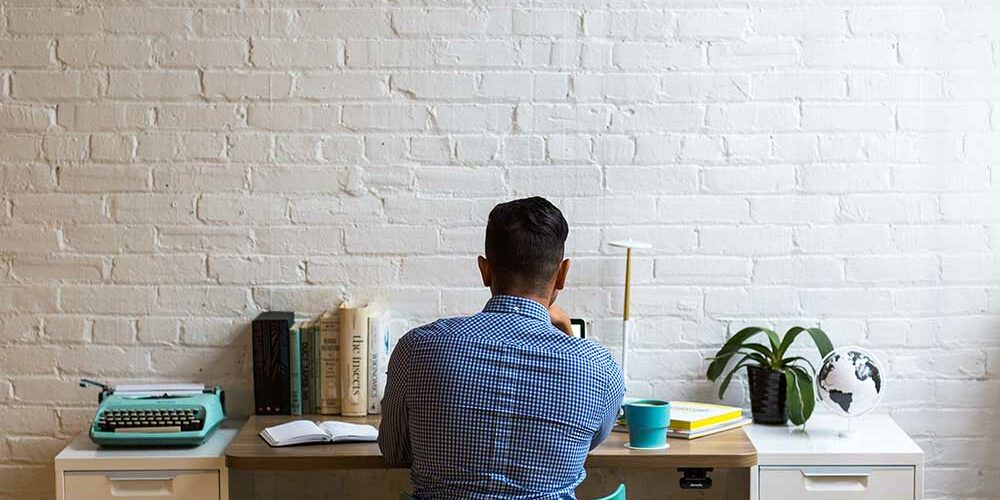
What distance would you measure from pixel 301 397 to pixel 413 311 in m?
0.38

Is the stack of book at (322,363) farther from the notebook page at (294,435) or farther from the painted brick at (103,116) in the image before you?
the painted brick at (103,116)

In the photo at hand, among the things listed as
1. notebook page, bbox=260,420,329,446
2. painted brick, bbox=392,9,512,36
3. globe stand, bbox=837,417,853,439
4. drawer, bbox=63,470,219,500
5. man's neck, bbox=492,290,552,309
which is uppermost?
painted brick, bbox=392,9,512,36

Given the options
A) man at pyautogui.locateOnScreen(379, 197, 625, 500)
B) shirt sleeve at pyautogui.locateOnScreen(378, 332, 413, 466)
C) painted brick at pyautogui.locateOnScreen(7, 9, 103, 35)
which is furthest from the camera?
painted brick at pyautogui.locateOnScreen(7, 9, 103, 35)

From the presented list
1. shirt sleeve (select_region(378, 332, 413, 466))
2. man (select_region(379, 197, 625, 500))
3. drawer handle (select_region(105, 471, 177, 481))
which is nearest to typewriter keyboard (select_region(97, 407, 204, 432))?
drawer handle (select_region(105, 471, 177, 481))

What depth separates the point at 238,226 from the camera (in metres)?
3.16

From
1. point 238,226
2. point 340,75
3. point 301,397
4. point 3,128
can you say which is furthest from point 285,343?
point 3,128

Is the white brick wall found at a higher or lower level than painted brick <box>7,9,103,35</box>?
lower

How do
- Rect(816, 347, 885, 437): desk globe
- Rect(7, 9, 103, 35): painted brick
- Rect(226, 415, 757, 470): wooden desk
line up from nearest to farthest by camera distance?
Rect(226, 415, 757, 470): wooden desk < Rect(816, 347, 885, 437): desk globe < Rect(7, 9, 103, 35): painted brick

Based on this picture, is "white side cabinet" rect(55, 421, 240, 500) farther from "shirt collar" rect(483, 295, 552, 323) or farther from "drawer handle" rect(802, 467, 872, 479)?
"drawer handle" rect(802, 467, 872, 479)

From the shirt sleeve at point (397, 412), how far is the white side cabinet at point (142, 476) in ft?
1.67

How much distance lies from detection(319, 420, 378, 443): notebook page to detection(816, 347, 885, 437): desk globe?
1149mm

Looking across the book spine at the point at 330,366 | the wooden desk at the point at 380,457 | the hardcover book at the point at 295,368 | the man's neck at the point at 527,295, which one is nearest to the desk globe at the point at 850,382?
the wooden desk at the point at 380,457

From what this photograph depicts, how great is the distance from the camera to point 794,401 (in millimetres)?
2945

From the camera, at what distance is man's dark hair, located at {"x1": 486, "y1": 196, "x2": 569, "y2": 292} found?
2.34 m
